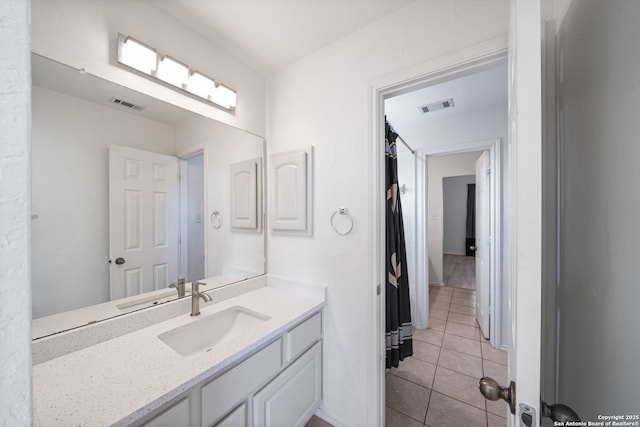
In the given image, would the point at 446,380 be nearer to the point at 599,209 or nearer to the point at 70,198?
the point at 599,209

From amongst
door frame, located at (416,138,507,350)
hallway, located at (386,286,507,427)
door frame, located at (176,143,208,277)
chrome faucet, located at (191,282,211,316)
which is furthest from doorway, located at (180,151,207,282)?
door frame, located at (416,138,507,350)

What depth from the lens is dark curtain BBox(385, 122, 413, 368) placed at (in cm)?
173

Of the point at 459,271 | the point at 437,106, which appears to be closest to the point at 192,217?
the point at 437,106

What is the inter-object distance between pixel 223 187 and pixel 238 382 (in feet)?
3.68

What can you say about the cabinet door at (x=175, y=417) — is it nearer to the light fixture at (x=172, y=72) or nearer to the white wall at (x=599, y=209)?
the white wall at (x=599, y=209)

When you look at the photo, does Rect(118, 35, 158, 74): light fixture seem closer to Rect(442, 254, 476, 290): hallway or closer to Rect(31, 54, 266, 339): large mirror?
Rect(31, 54, 266, 339): large mirror

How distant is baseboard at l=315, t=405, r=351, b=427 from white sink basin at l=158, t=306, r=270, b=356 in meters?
0.76

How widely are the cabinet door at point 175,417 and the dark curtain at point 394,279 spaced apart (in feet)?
4.29

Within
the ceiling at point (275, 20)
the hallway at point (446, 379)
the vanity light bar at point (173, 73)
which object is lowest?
the hallway at point (446, 379)

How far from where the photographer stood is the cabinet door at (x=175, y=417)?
2.51ft

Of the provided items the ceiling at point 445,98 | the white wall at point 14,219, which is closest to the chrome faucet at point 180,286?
the white wall at point 14,219

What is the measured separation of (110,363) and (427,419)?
1779 mm

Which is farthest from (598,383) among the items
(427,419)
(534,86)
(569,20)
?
(427,419)

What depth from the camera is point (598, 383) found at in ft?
1.78
